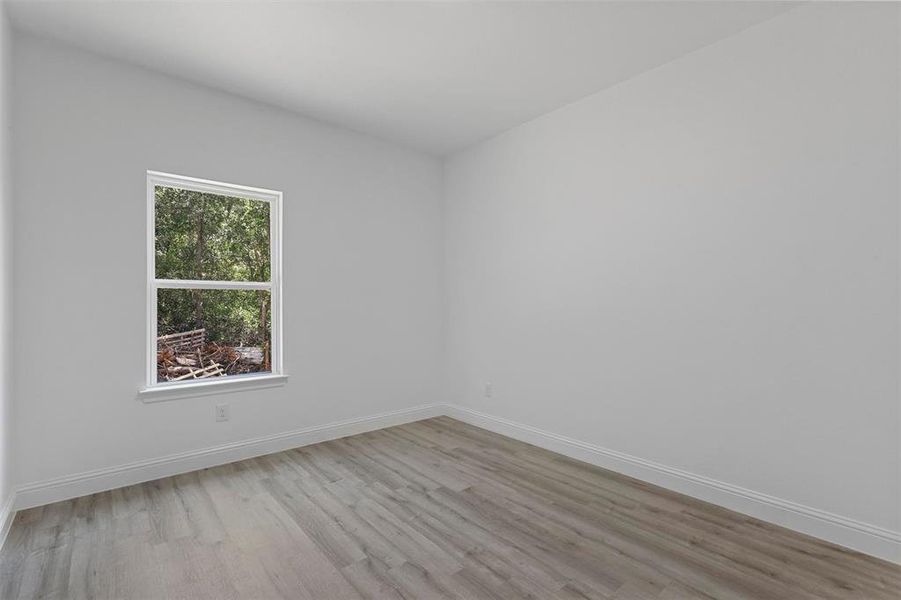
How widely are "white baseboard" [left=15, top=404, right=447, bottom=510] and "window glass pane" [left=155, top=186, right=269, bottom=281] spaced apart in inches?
49.7

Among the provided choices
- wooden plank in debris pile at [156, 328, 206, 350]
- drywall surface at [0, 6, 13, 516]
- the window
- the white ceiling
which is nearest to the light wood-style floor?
drywall surface at [0, 6, 13, 516]

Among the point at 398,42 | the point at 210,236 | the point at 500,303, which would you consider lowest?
the point at 500,303

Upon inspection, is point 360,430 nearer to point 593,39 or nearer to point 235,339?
point 235,339

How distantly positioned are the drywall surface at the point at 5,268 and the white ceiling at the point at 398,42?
32 cm

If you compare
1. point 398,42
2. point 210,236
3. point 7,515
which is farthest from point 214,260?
point 398,42

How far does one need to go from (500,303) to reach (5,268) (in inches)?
130

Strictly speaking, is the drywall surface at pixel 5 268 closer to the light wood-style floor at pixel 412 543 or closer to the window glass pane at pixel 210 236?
the light wood-style floor at pixel 412 543

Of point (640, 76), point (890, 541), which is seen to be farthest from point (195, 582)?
point (640, 76)

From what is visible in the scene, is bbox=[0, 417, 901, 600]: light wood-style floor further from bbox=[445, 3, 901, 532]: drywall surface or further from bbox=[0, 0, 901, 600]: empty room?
bbox=[445, 3, 901, 532]: drywall surface

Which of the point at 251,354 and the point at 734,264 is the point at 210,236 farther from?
the point at 734,264

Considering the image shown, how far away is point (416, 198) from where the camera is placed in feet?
14.6

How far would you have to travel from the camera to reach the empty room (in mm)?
2068

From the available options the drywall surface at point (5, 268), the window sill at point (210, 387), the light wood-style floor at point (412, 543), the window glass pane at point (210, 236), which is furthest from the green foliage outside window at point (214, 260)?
the light wood-style floor at point (412, 543)

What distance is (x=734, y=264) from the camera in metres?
2.54
